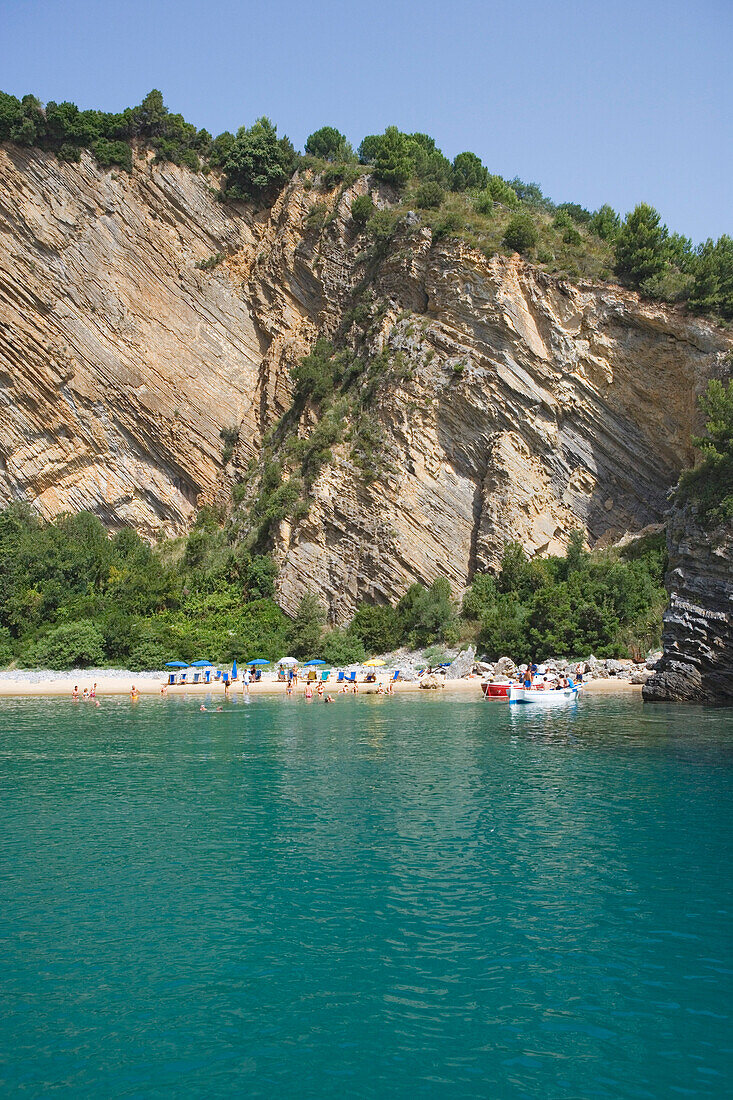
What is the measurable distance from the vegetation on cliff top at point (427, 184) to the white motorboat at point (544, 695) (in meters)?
21.6

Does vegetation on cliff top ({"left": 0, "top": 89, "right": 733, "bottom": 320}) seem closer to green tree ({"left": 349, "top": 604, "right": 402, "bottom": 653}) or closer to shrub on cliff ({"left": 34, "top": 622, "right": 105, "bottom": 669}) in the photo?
green tree ({"left": 349, "top": 604, "right": 402, "bottom": 653})

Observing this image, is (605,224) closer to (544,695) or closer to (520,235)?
(520,235)

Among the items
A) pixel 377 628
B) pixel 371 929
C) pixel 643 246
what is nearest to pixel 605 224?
pixel 643 246

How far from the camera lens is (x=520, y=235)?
43.1 meters

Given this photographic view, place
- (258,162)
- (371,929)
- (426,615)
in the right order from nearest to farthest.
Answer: (371,929), (426,615), (258,162)

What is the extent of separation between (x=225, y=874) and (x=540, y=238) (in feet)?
138

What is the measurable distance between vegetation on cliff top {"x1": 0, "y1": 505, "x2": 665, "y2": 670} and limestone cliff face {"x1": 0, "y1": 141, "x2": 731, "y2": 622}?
225 centimetres

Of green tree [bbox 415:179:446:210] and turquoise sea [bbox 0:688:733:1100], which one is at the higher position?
green tree [bbox 415:179:446:210]

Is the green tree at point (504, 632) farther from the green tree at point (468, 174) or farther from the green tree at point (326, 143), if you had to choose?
the green tree at point (326, 143)

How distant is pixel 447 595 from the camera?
40.4 meters

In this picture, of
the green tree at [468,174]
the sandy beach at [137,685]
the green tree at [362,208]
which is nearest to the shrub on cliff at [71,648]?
the sandy beach at [137,685]

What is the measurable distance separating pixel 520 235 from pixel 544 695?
2675 centimetres

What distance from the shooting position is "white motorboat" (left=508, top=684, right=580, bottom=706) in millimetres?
29578

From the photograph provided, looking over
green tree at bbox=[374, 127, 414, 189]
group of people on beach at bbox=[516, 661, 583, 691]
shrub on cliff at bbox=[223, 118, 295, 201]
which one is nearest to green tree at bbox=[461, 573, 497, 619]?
group of people on beach at bbox=[516, 661, 583, 691]
